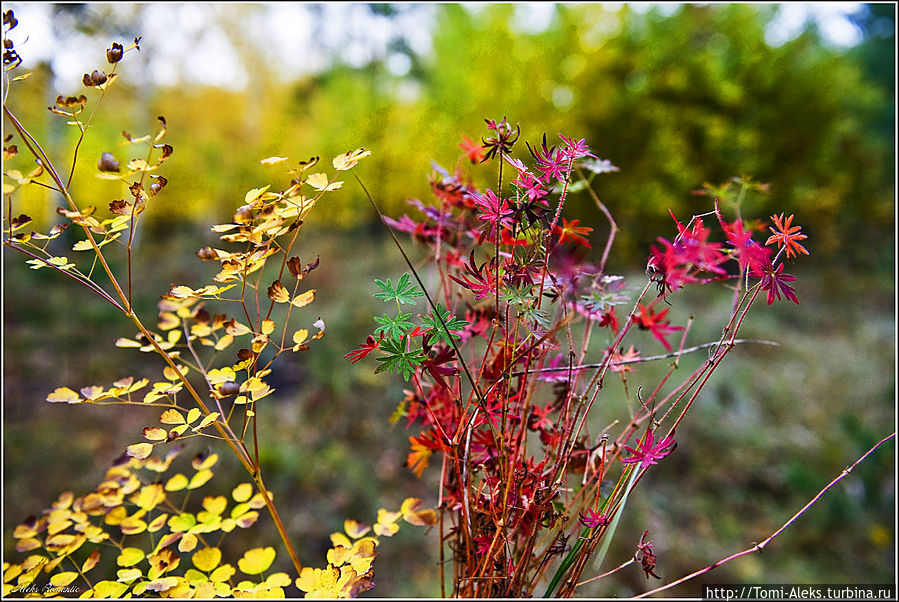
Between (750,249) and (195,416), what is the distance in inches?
23.9

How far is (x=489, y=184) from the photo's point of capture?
139 inches

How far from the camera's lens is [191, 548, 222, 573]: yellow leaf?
27.0 inches

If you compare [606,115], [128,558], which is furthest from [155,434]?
[606,115]

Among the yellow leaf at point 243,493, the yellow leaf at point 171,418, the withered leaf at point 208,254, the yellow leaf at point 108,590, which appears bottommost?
the yellow leaf at point 108,590

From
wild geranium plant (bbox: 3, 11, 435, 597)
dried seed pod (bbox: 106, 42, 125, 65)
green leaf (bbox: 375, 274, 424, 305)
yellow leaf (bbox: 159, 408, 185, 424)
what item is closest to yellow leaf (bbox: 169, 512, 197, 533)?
wild geranium plant (bbox: 3, 11, 435, 597)

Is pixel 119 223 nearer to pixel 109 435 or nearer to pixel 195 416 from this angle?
pixel 195 416

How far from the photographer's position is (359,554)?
26.1 inches

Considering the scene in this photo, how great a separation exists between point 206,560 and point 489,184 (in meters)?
3.09

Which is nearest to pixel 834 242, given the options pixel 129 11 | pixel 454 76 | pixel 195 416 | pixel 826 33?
pixel 826 33

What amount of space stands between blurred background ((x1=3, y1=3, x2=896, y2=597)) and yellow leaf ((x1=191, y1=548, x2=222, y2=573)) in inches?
24.7

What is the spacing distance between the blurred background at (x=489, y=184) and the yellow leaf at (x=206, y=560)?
0.63m

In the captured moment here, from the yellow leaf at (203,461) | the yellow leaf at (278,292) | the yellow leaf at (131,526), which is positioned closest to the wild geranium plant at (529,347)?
the yellow leaf at (278,292)

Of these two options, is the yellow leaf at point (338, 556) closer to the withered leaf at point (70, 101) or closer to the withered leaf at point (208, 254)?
the withered leaf at point (208, 254)

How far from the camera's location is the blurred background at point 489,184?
196cm
